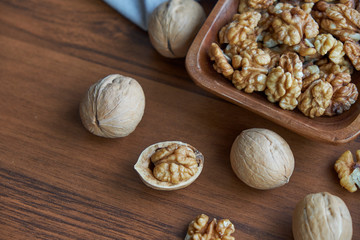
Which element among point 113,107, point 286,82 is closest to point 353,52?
point 286,82

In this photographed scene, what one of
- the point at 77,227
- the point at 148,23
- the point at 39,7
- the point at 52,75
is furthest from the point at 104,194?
the point at 39,7

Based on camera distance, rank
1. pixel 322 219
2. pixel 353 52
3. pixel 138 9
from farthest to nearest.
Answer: pixel 138 9
pixel 353 52
pixel 322 219

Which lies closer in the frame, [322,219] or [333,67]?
[322,219]

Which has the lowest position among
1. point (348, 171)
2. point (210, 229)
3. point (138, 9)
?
point (210, 229)

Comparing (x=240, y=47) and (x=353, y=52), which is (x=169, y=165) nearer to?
(x=240, y=47)

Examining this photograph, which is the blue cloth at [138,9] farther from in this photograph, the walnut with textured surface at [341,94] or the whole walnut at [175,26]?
the walnut with textured surface at [341,94]

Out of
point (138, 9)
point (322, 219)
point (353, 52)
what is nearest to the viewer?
point (322, 219)

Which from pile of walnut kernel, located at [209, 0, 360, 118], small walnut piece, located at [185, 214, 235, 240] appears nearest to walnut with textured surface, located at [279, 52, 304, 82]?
pile of walnut kernel, located at [209, 0, 360, 118]
